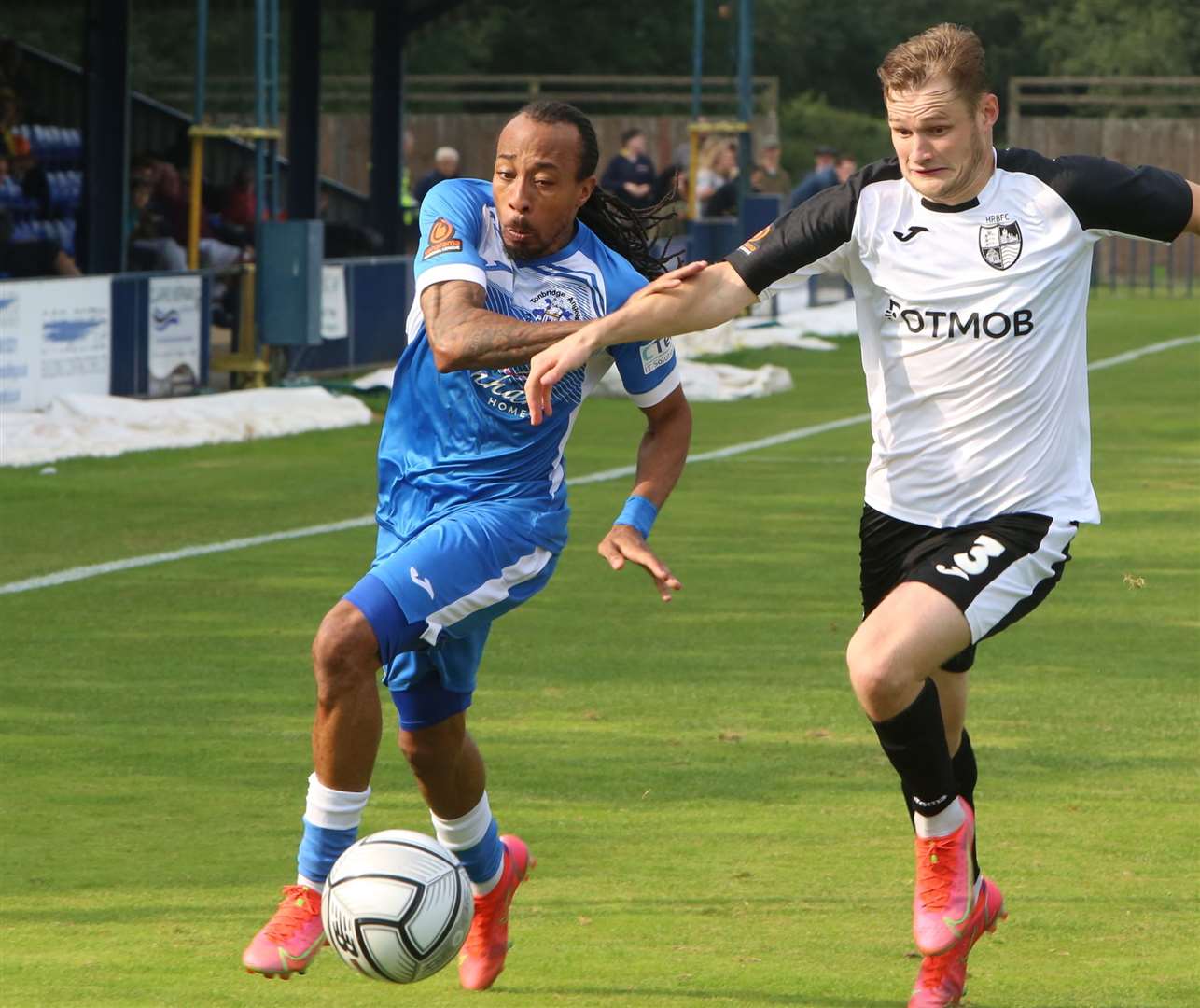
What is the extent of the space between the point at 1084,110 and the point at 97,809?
5270cm

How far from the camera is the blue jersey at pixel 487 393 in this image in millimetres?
5648

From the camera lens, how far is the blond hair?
5.35m

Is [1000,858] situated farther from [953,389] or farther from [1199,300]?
[1199,300]

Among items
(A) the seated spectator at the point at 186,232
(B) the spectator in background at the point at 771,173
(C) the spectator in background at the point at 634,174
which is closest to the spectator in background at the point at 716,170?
(C) the spectator in background at the point at 634,174

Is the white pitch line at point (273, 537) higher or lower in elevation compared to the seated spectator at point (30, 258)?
lower

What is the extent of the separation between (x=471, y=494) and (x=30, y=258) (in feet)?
52.7

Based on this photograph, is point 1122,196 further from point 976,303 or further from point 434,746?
point 434,746

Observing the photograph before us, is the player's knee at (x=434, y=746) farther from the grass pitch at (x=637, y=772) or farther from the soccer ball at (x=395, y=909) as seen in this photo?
the grass pitch at (x=637, y=772)

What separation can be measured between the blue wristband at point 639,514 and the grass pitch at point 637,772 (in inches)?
41.1

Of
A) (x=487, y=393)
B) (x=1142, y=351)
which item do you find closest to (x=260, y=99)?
(x=1142, y=351)

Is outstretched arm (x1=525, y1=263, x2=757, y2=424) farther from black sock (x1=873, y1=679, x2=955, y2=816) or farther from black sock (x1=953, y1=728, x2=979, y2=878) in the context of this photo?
black sock (x1=953, y1=728, x2=979, y2=878)

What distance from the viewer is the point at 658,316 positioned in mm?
5348

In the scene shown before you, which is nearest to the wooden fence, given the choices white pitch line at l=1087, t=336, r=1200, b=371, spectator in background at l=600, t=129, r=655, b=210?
spectator in background at l=600, t=129, r=655, b=210

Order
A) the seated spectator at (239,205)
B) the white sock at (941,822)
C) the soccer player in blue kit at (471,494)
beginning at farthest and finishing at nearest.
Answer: the seated spectator at (239,205) < the white sock at (941,822) < the soccer player in blue kit at (471,494)
